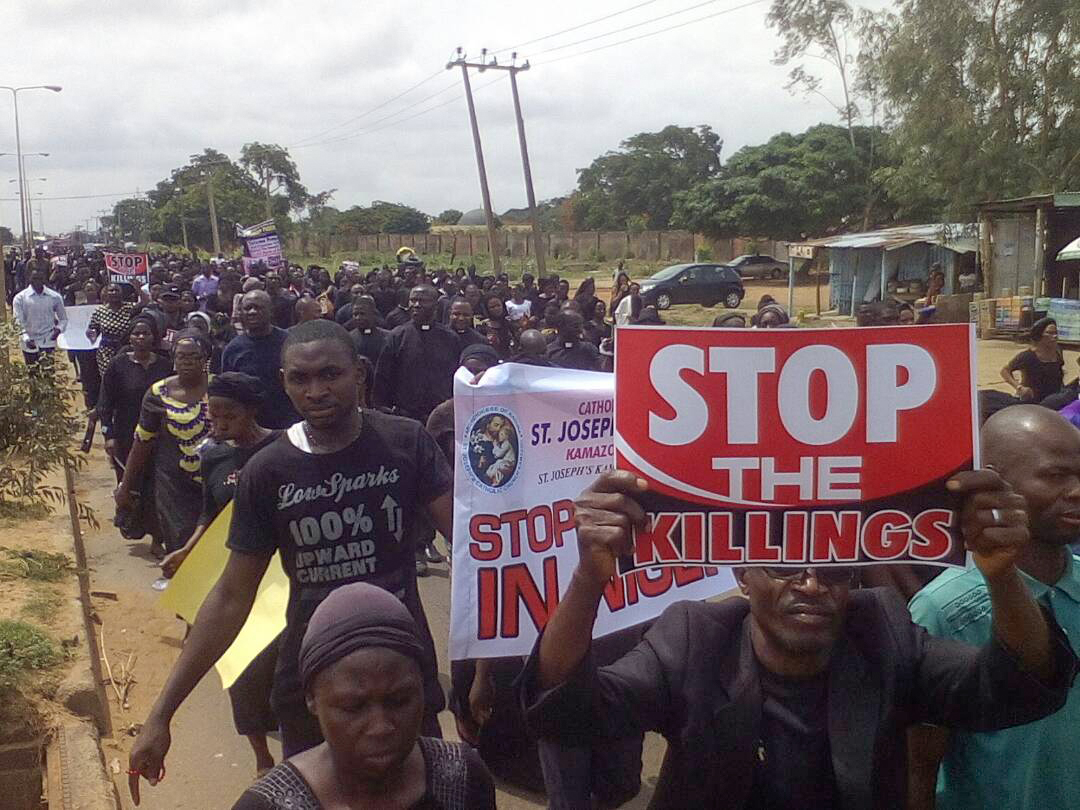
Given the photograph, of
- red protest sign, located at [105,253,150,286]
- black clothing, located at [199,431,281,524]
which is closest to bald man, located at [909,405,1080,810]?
black clothing, located at [199,431,281,524]

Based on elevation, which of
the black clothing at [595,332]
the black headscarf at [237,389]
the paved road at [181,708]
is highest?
the black headscarf at [237,389]

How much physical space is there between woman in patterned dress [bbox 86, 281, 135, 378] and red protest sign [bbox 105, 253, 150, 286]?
8016mm

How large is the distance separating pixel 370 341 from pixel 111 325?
2663 millimetres

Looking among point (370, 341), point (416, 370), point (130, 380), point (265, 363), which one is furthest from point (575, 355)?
point (130, 380)

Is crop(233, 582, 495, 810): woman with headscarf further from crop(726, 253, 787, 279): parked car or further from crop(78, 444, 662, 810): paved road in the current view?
crop(726, 253, 787, 279): parked car

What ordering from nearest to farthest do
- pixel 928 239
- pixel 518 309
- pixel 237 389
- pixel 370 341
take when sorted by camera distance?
pixel 237 389, pixel 370 341, pixel 518 309, pixel 928 239

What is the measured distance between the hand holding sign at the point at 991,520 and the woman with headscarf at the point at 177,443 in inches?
175

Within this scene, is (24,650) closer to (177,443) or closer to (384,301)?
(177,443)

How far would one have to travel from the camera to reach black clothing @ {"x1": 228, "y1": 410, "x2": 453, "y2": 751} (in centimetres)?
297

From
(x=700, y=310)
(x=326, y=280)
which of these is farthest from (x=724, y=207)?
(x=326, y=280)

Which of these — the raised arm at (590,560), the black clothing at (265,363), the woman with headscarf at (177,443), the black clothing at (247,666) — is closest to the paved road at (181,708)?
the black clothing at (247,666)

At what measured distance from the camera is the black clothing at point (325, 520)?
9.75 ft

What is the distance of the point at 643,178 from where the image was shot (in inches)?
2584

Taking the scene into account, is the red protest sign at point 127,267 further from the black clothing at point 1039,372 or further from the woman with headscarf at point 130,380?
the black clothing at point 1039,372
